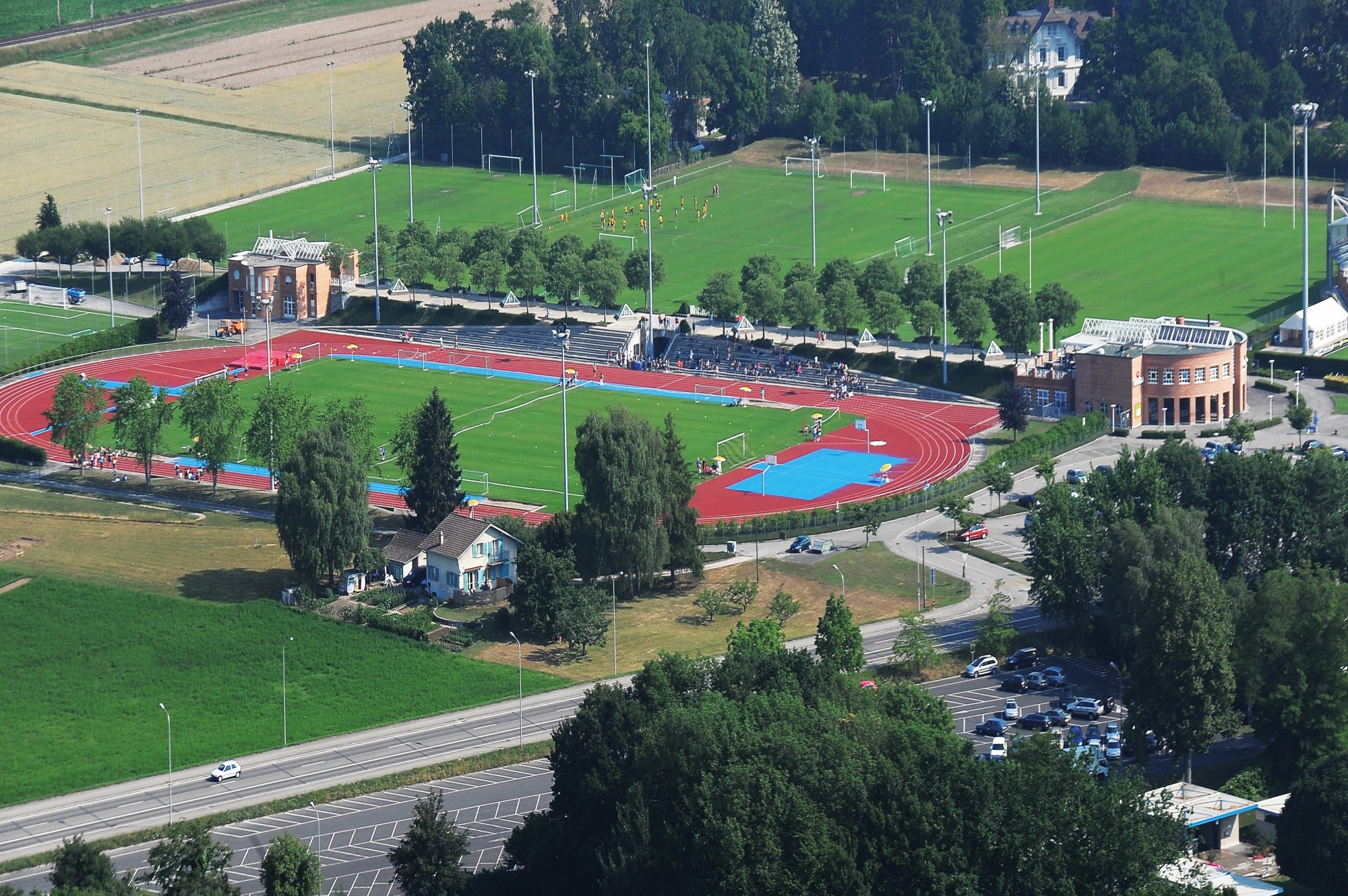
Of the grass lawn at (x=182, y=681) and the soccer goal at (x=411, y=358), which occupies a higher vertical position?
the soccer goal at (x=411, y=358)

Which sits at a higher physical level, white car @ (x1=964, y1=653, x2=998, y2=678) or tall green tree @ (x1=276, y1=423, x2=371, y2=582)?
tall green tree @ (x1=276, y1=423, x2=371, y2=582)

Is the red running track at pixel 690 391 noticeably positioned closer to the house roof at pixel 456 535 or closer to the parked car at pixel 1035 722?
the house roof at pixel 456 535

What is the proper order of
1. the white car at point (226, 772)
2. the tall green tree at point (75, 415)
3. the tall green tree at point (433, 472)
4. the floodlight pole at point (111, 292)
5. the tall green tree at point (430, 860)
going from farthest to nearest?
the floodlight pole at point (111, 292)
the tall green tree at point (75, 415)
the tall green tree at point (433, 472)
the white car at point (226, 772)
the tall green tree at point (430, 860)

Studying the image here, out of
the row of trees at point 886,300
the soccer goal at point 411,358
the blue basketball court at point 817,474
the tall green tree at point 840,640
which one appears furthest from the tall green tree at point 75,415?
the tall green tree at point 840,640

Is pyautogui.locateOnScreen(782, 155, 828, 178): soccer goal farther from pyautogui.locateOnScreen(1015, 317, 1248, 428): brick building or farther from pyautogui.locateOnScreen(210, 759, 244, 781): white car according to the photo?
pyautogui.locateOnScreen(210, 759, 244, 781): white car

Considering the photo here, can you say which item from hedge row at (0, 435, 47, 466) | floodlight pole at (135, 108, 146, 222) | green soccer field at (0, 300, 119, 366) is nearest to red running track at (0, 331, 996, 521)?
hedge row at (0, 435, 47, 466)

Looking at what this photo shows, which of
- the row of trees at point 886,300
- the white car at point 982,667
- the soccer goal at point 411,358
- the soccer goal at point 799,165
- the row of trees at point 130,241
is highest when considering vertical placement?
the soccer goal at point 799,165

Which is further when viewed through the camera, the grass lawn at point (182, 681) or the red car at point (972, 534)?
the red car at point (972, 534)

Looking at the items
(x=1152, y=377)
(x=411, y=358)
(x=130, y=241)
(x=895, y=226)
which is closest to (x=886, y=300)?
(x=1152, y=377)
